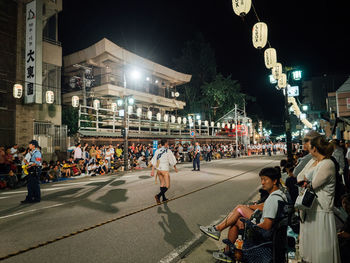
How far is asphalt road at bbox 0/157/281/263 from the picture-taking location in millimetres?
3844

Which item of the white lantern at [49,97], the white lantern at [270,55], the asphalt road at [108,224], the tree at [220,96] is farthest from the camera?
the tree at [220,96]

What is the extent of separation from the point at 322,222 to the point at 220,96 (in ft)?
123

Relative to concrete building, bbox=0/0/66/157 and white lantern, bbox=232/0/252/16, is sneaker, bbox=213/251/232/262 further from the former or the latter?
concrete building, bbox=0/0/66/157

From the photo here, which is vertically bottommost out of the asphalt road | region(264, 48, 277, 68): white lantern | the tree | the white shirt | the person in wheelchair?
the asphalt road

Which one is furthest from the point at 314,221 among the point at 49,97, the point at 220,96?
the point at 220,96

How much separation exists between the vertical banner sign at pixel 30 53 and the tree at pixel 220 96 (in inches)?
1094

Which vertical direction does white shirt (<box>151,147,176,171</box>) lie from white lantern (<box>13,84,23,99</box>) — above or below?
below

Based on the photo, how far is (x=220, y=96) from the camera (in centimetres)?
3925

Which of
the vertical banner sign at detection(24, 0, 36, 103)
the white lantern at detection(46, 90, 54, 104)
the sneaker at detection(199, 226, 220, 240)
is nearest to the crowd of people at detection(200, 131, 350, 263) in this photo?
the sneaker at detection(199, 226, 220, 240)

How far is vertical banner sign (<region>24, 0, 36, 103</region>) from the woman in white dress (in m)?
18.0

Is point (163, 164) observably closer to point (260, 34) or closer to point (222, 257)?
point (222, 257)

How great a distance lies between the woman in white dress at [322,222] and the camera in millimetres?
2770

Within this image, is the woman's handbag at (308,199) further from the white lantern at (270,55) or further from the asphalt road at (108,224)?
the white lantern at (270,55)

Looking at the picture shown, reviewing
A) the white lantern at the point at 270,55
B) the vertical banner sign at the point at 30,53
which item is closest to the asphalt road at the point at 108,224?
the white lantern at the point at 270,55
